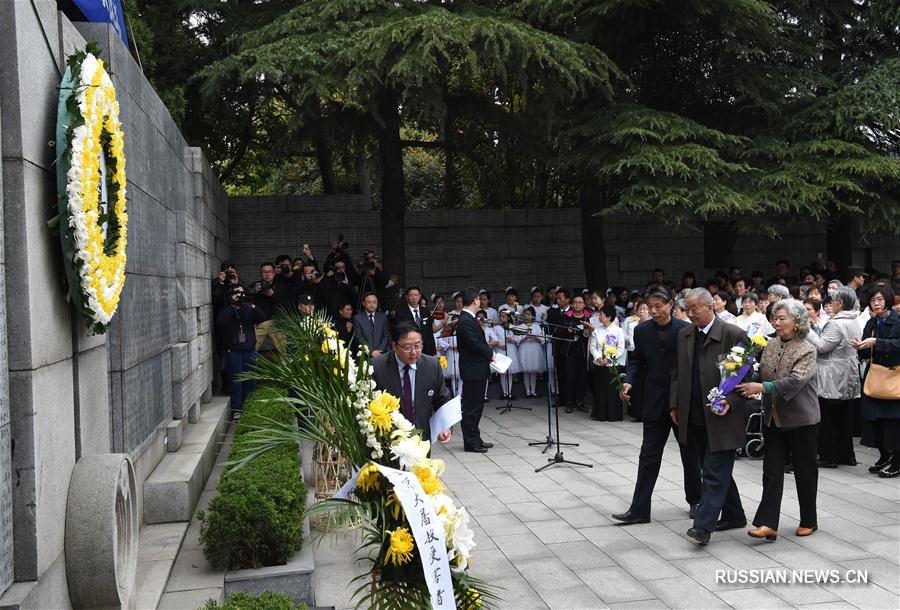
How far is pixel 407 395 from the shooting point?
6.40 meters

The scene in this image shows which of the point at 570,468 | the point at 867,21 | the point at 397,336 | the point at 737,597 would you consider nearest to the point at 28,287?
the point at 397,336

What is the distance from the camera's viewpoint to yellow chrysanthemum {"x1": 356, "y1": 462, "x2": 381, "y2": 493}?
12.6 ft

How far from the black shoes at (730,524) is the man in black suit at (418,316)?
19.7 feet

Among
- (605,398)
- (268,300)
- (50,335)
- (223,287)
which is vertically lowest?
(605,398)

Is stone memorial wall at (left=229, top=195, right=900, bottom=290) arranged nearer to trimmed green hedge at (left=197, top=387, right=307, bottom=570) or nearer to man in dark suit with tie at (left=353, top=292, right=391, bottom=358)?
man in dark suit with tie at (left=353, top=292, right=391, bottom=358)

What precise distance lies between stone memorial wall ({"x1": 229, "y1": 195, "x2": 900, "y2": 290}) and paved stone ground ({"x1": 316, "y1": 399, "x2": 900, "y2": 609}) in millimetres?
8411

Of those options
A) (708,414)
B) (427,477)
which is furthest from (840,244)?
(427,477)

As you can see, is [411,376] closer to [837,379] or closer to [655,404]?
[655,404]

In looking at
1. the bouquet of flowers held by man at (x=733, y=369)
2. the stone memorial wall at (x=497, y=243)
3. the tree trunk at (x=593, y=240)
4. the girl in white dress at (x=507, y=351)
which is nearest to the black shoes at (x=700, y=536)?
the bouquet of flowers held by man at (x=733, y=369)

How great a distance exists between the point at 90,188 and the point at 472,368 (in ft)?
24.2

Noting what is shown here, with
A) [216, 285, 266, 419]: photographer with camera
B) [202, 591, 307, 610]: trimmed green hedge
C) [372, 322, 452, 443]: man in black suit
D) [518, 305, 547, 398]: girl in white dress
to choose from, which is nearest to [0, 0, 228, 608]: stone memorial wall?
[202, 591, 307, 610]: trimmed green hedge

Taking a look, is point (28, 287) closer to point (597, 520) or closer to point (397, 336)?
point (397, 336)

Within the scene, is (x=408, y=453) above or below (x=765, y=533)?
above

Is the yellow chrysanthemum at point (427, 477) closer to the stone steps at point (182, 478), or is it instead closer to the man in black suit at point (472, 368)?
the stone steps at point (182, 478)
